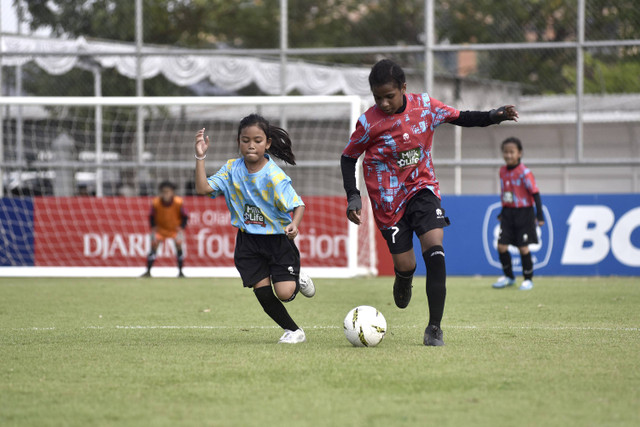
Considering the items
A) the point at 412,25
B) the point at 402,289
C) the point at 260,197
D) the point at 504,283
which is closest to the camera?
the point at 260,197

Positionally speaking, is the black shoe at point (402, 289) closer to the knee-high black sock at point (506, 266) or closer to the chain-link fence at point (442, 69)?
the knee-high black sock at point (506, 266)

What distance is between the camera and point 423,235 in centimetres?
645

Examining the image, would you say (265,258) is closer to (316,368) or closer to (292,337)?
(292,337)

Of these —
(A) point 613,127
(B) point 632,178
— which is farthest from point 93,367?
(B) point 632,178

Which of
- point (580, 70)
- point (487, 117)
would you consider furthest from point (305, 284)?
point (580, 70)

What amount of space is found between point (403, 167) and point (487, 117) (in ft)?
2.18

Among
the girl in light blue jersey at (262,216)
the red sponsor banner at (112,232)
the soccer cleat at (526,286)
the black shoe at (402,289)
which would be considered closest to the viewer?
the girl in light blue jersey at (262,216)

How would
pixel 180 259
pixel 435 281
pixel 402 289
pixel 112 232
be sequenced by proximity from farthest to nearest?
pixel 112 232 → pixel 180 259 → pixel 402 289 → pixel 435 281

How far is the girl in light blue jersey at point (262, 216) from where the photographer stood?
21.4 ft

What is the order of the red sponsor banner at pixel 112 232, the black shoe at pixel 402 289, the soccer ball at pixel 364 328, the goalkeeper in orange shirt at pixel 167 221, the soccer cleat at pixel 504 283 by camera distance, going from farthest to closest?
the red sponsor banner at pixel 112 232 → the goalkeeper in orange shirt at pixel 167 221 → the soccer cleat at pixel 504 283 → the black shoe at pixel 402 289 → the soccer ball at pixel 364 328

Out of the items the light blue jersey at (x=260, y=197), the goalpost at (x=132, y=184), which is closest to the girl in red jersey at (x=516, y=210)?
the goalpost at (x=132, y=184)

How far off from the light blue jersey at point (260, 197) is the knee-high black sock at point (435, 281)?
0.97 metres

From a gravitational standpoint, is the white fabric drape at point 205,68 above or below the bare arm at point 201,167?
above

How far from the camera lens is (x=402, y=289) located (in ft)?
22.8
